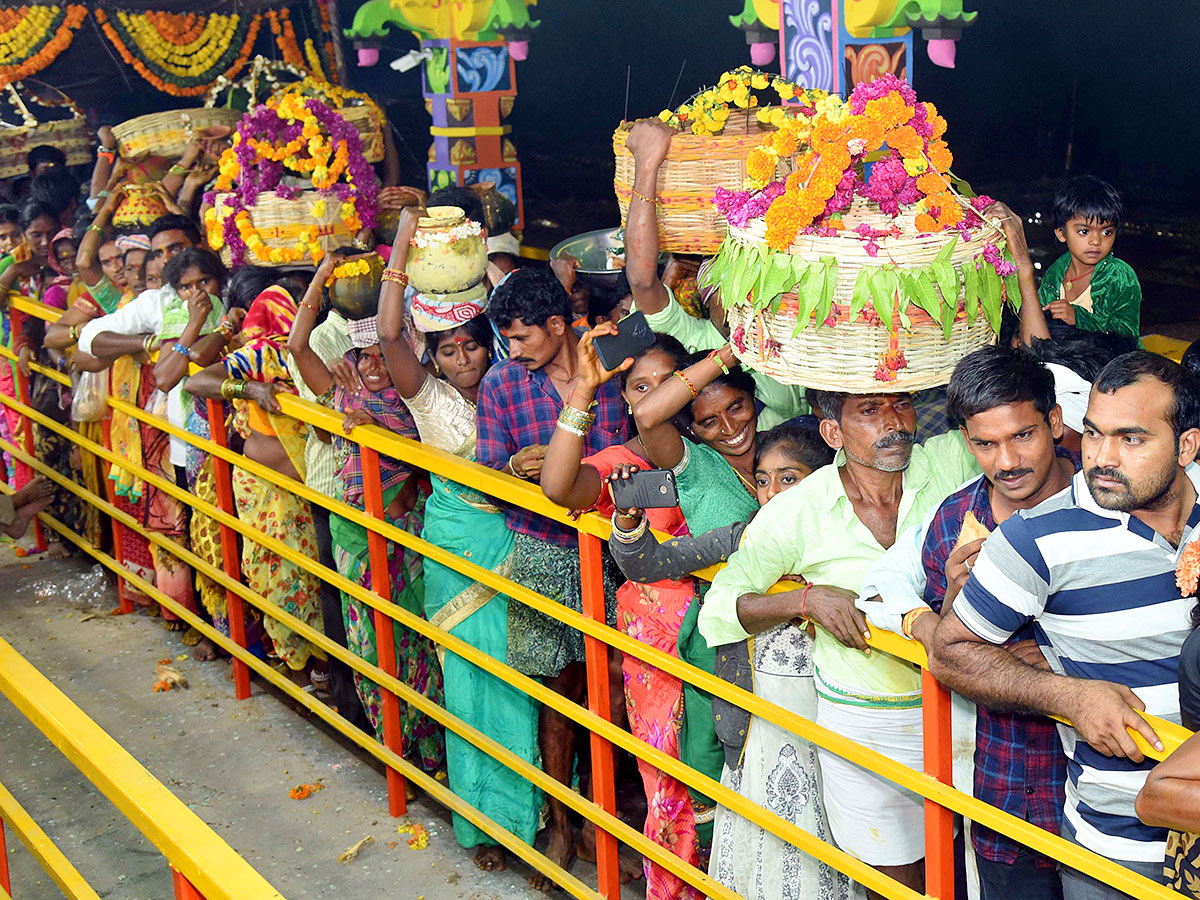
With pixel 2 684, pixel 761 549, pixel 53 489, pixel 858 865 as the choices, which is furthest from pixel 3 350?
pixel 858 865

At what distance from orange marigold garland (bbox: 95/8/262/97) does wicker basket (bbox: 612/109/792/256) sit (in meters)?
7.65

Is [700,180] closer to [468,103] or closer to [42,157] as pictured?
[468,103]

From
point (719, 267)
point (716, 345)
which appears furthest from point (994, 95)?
point (719, 267)

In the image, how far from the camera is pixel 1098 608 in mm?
2488

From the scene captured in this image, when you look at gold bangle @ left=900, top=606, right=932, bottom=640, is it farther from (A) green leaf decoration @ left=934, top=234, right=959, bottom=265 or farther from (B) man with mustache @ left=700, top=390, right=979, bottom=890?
(A) green leaf decoration @ left=934, top=234, right=959, bottom=265

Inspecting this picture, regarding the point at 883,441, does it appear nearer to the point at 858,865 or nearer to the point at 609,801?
the point at 858,865

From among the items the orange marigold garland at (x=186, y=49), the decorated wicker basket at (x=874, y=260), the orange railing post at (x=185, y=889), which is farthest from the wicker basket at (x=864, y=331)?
the orange marigold garland at (x=186, y=49)

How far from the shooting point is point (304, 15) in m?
10.9

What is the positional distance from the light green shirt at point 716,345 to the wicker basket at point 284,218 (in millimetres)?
1644

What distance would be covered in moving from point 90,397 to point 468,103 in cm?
324

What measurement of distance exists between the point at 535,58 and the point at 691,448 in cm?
832

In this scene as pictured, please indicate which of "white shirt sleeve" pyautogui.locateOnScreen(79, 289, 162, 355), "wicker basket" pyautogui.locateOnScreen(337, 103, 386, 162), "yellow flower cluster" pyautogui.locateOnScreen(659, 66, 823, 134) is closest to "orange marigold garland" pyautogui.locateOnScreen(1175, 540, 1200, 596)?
"yellow flower cluster" pyautogui.locateOnScreen(659, 66, 823, 134)

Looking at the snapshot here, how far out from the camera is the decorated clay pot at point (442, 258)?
4.43 metres

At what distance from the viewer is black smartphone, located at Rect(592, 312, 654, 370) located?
140 inches
